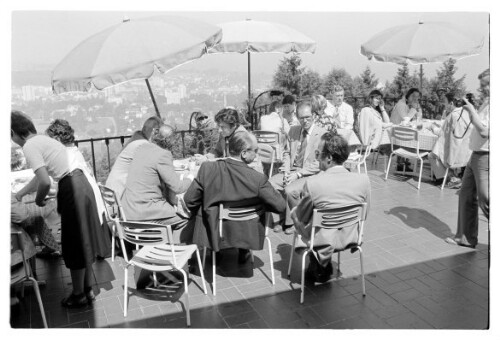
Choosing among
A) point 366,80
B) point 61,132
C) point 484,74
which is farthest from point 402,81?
point 61,132

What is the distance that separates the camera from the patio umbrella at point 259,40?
25.1 ft

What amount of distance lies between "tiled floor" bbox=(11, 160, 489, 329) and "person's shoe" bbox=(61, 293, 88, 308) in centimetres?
6

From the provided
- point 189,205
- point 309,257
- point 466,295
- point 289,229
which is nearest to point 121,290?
point 189,205

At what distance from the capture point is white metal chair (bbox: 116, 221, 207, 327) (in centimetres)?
373

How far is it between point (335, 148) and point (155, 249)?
1702 mm

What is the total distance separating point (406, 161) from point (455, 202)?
5.48ft

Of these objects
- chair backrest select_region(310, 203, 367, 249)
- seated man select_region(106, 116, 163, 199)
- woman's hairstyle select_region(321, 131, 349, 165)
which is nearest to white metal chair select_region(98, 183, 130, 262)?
seated man select_region(106, 116, 163, 199)

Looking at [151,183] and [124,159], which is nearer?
[151,183]

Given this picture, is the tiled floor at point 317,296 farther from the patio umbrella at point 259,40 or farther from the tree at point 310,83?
the tree at point 310,83

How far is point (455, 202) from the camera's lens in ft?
21.9

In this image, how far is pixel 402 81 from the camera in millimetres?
20609

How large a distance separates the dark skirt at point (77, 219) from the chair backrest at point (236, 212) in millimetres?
1038

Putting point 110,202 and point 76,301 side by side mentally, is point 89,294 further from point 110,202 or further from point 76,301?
point 110,202

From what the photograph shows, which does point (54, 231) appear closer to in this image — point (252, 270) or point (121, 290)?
point (121, 290)
